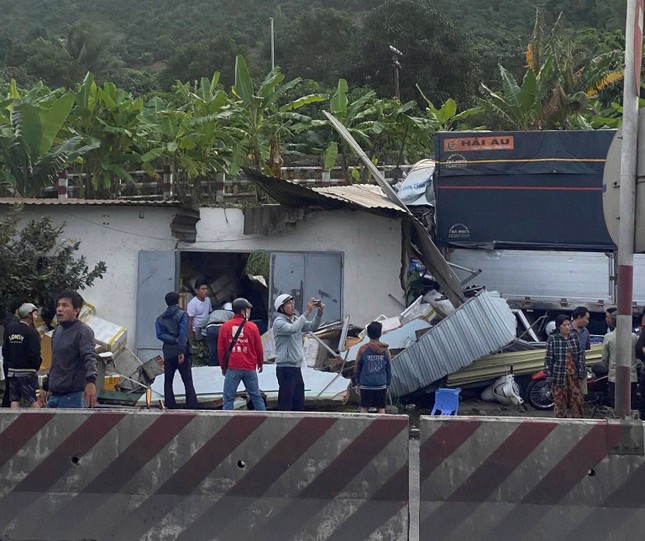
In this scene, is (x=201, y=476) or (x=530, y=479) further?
(x=201, y=476)

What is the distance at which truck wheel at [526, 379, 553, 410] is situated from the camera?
13422 millimetres

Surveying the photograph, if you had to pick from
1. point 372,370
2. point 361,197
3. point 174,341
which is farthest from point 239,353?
point 361,197

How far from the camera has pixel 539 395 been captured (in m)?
13.5

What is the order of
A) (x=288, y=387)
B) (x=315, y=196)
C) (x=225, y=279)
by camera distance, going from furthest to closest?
(x=225, y=279)
(x=315, y=196)
(x=288, y=387)

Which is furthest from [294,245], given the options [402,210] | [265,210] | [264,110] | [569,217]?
[264,110]

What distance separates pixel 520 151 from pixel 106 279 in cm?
717

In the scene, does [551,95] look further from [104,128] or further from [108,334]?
[108,334]

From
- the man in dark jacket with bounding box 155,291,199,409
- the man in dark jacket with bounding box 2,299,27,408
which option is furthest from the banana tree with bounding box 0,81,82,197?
the man in dark jacket with bounding box 155,291,199,409

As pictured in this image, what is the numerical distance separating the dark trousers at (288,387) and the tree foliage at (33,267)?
2.97 m

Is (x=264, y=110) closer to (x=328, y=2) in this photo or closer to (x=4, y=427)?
(x=4, y=427)

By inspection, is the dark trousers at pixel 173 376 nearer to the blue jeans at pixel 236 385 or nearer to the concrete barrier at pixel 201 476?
the blue jeans at pixel 236 385

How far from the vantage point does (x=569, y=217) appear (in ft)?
52.2

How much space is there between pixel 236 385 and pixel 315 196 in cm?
456

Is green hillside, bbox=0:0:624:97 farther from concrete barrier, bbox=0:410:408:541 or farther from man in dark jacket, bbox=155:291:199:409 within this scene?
concrete barrier, bbox=0:410:408:541
